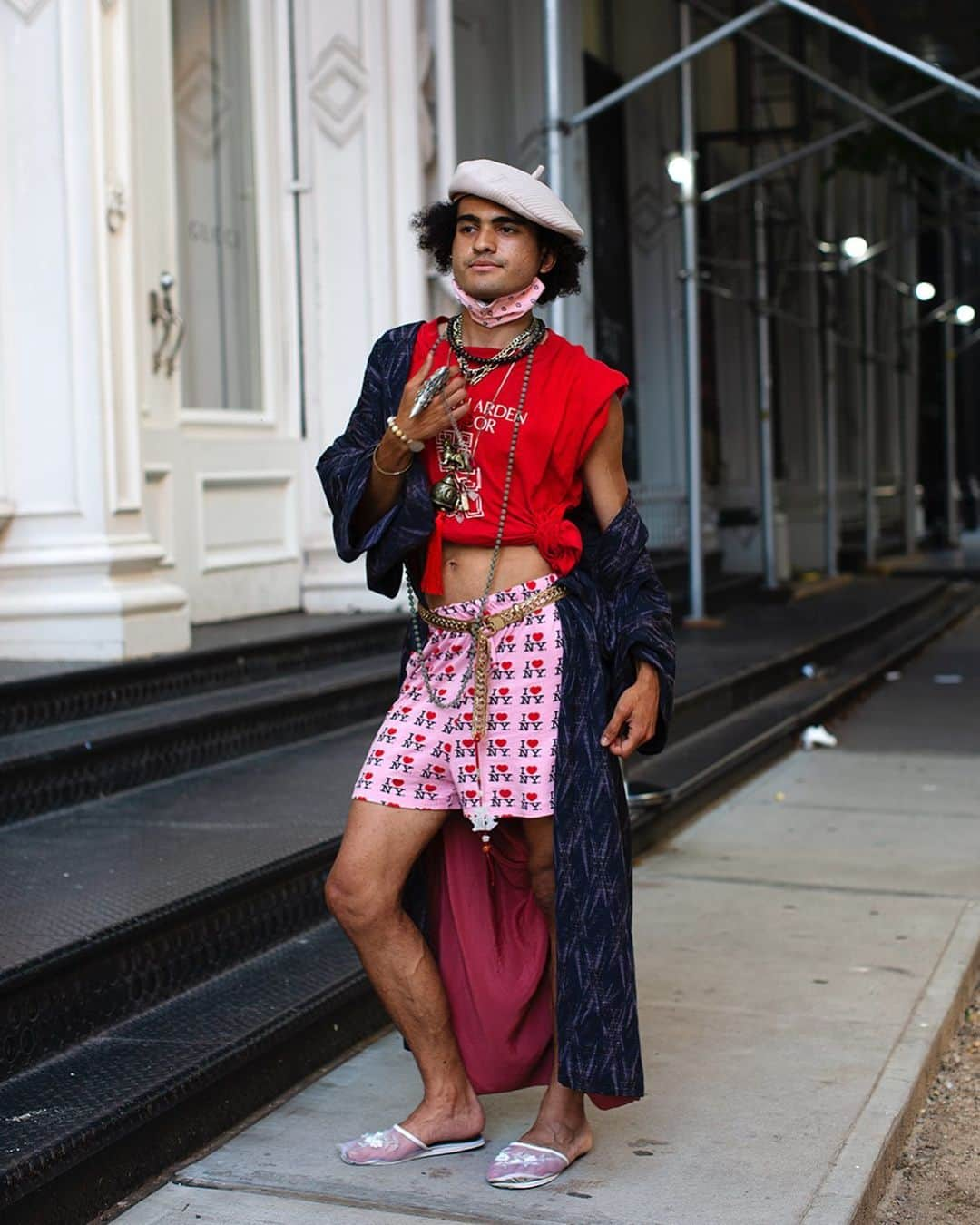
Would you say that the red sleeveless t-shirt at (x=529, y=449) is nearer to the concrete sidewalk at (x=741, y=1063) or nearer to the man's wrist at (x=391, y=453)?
the man's wrist at (x=391, y=453)

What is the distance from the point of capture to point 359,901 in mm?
3463

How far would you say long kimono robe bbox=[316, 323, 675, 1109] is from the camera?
3441 mm

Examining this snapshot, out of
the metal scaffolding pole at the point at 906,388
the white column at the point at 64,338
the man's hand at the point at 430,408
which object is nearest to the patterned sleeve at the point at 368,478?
the man's hand at the point at 430,408

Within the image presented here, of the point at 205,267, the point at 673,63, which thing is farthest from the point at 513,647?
the point at 673,63

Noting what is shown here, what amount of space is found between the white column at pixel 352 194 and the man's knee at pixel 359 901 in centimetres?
544

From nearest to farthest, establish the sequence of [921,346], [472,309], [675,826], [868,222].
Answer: [472,309]
[675,826]
[868,222]
[921,346]

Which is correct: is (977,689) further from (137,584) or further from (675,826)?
(137,584)

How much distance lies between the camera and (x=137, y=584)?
21.7 ft

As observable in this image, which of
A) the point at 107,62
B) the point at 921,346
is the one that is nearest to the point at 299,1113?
the point at 107,62

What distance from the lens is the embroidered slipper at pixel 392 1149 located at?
364 cm

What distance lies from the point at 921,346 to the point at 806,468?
13057mm

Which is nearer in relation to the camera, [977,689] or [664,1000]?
[664,1000]

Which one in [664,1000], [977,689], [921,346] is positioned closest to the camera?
[664,1000]

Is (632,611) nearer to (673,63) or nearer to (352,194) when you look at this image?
(352,194)
